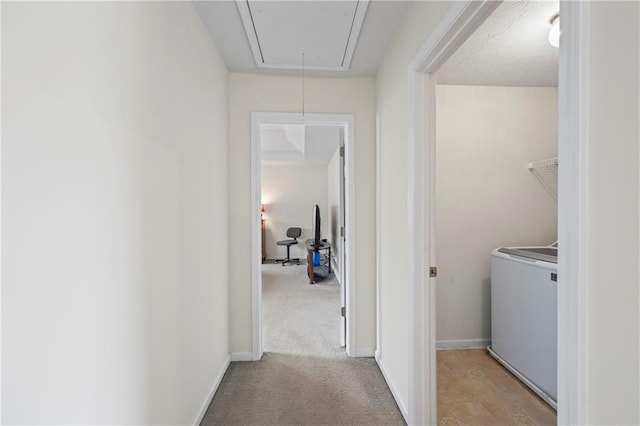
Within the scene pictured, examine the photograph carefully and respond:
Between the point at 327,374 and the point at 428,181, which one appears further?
the point at 327,374

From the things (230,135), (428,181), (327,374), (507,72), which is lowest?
(327,374)

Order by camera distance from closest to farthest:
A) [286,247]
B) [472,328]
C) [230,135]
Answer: [230,135] < [472,328] < [286,247]

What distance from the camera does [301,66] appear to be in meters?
2.29

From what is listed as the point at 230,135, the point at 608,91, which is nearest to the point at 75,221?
the point at 608,91

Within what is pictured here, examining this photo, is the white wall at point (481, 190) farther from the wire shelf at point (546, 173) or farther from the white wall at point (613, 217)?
the white wall at point (613, 217)

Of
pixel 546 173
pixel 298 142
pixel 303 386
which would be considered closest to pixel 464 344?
pixel 303 386

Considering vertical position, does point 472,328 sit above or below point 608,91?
below

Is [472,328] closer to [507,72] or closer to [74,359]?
[507,72]

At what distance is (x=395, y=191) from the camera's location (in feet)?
6.37

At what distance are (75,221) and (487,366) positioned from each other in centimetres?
278

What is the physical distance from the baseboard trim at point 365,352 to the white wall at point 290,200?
16.4ft

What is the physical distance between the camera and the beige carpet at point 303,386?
177 cm

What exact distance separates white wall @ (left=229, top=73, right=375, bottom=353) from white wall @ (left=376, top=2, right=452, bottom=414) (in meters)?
0.14

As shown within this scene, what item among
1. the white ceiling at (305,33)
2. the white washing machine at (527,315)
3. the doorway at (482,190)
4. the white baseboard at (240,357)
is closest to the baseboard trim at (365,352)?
the doorway at (482,190)
